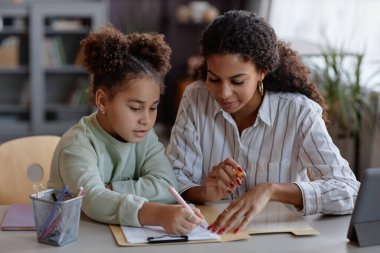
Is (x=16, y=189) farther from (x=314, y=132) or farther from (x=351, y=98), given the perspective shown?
(x=351, y=98)

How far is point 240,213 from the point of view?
157cm

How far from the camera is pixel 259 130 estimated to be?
194cm

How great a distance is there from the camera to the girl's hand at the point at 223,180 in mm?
1646

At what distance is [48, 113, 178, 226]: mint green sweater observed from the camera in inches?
61.4

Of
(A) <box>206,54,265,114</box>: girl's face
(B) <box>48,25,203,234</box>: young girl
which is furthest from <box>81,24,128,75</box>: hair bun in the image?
(A) <box>206,54,265,114</box>: girl's face

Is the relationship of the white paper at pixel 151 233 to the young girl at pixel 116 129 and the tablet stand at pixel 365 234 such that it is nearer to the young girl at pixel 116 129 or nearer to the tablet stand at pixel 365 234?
the young girl at pixel 116 129

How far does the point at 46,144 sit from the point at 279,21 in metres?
3.17

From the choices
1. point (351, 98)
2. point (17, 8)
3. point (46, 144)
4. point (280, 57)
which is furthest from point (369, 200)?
point (17, 8)

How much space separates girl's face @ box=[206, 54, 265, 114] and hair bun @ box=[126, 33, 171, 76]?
131mm

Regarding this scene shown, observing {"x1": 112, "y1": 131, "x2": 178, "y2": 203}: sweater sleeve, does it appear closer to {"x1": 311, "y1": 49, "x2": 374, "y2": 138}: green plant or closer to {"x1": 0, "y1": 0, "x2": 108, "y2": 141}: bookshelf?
{"x1": 311, "y1": 49, "x2": 374, "y2": 138}: green plant

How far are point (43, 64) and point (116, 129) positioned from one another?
3640mm

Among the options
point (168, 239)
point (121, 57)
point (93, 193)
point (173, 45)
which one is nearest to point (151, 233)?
point (168, 239)

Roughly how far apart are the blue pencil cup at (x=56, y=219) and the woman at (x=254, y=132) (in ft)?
→ 1.08

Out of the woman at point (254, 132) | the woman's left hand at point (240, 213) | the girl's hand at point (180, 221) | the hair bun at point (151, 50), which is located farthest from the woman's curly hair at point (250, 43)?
the girl's hand at point (180, 221)
